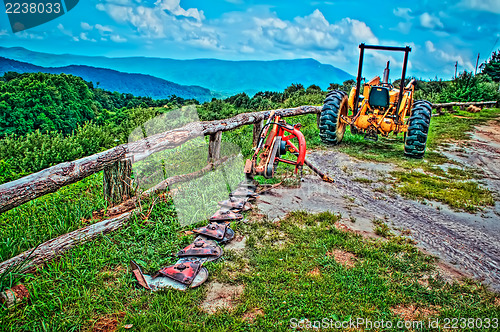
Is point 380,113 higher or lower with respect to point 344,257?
higher

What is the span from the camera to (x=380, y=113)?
884 cm

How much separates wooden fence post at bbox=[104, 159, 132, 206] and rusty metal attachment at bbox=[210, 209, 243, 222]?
1.32m

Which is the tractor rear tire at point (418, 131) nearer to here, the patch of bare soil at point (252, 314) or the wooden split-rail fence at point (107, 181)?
the wooden split-rail fence at point (107, 181)

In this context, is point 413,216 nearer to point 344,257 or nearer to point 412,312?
point 344,257

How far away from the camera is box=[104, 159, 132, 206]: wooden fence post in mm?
4293

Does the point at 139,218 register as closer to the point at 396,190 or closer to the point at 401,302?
the point at 401,302

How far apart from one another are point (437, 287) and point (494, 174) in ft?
17.3

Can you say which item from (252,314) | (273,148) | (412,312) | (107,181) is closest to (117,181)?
(107,181)

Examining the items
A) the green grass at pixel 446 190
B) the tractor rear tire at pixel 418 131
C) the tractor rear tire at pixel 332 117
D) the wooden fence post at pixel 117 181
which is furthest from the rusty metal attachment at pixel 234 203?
the tractor rear tire at pixel 418 131

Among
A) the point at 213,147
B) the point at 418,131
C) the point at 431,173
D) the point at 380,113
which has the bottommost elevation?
the point at 431,173

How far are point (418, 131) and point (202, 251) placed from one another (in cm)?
636

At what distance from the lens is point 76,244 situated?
3529mm

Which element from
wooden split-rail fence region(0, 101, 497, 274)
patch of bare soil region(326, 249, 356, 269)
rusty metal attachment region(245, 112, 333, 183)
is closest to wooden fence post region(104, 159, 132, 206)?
wooden split-rail fence region(0, 101, 497, 274)

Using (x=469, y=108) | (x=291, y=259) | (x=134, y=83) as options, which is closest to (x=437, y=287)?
(x=291, y=259)
